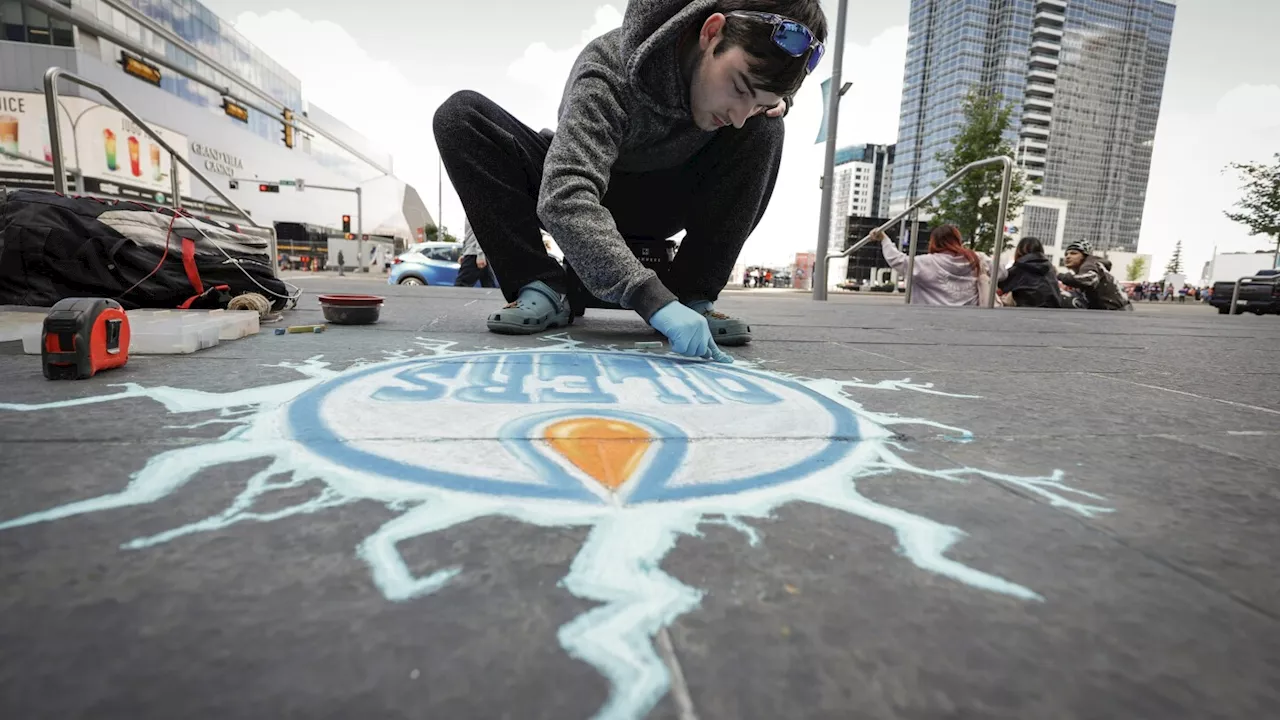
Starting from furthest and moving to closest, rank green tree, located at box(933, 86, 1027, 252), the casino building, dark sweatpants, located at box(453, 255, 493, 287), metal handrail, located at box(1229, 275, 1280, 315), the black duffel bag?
green tree, located at box(933, 86, 1027, 252)
the casino building
metal handrail, located at box(1229, 275, 1280, 315)
dark sweatpants, located at box(453, 255, 493, 287)
the black duffel bag

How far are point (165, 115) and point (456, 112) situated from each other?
25432 millimetres

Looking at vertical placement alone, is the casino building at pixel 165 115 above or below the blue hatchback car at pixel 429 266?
above

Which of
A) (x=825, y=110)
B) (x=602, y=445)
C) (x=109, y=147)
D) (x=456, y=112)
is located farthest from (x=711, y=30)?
(x=109, y=147)

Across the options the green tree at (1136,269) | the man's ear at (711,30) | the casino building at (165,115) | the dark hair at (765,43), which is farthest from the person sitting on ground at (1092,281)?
the green tree at (1136,269)

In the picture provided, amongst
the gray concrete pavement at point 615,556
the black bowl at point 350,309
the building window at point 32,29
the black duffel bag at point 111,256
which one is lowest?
the gray concrete pavement at point 615,556

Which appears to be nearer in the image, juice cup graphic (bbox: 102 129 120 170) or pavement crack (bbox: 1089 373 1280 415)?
pavement crack (bbox: 1089 373 1280 415)

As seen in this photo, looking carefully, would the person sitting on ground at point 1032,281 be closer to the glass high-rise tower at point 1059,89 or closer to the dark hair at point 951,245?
the dark hair at point 951,245

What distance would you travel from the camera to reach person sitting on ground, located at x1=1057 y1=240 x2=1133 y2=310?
5664mm

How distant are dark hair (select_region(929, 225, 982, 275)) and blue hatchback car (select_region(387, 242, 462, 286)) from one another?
20.9ft

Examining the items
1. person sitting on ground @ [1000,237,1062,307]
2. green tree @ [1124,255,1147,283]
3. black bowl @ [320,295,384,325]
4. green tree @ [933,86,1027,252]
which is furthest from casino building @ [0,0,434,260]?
green tree @ [1124,255,1147,283]

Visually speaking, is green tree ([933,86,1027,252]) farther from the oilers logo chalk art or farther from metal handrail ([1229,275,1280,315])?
the oilers logo chalk art

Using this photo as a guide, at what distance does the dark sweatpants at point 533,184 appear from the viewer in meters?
1.77

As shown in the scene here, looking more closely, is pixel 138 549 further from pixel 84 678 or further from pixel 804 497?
pixel 804 497

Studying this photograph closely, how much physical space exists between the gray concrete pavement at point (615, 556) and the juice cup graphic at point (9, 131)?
23489 millimetres
